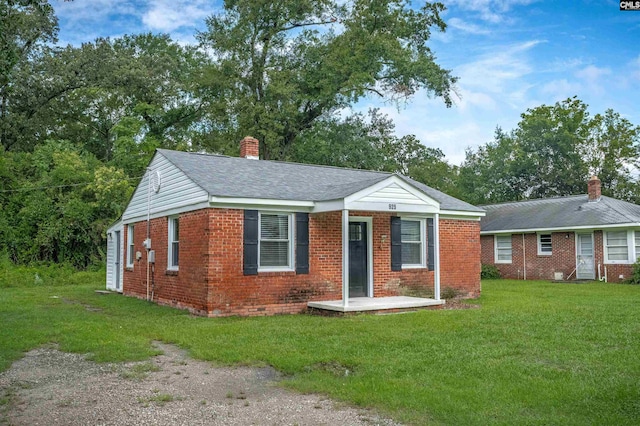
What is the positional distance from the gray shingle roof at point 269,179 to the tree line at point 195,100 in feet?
40.6

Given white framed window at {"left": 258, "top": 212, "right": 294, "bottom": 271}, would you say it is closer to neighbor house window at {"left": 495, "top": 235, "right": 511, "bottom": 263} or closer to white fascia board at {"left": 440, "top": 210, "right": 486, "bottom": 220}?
white fascia board at {"left": 440, "top": 210, "right": 486, "bottom": 220}

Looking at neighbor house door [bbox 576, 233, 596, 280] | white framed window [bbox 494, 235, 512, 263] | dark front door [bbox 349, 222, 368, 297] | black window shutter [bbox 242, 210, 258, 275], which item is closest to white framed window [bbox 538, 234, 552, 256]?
neighbor house door [bbox 576, 233, 596, 280]

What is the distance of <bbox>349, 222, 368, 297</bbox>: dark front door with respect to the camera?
44.5 feet

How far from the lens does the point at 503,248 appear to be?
87.1 feet

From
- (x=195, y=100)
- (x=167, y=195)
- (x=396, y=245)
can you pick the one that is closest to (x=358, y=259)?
(x=396, y=245)

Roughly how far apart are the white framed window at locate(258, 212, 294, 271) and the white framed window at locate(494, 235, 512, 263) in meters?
16.9

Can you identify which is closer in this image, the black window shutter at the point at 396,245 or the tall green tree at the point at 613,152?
the black window shutter at the point at 396,245

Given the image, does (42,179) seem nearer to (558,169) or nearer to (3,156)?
(3,156)

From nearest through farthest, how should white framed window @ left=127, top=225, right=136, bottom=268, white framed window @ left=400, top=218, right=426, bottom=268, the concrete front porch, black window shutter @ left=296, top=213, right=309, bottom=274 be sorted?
the concrete front porch < black window shutter @ left=296, top=213, right=309, bottom=274 < white framed window @ left=400, top=218, right=426, bottom=268 < white framed window @ left=127, top=225, right=136, bottom=268

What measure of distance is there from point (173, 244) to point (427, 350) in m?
8.22

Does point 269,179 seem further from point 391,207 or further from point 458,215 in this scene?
point 458,215

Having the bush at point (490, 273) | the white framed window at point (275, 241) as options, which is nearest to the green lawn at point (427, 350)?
the white framed window at point (275, 241)

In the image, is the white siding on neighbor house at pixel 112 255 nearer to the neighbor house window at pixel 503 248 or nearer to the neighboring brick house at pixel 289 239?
the neighboring brick house at pixel 289 239

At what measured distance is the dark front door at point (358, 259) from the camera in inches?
535
